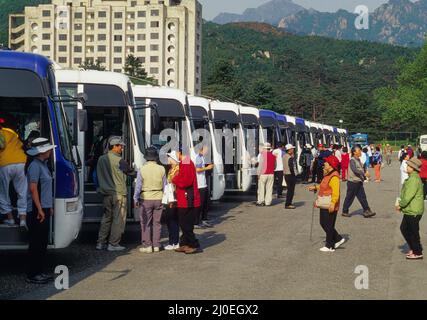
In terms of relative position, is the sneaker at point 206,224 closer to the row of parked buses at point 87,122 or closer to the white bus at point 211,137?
the row of parked buses at point 87,122

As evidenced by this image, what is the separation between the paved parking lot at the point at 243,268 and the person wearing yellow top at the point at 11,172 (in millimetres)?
886

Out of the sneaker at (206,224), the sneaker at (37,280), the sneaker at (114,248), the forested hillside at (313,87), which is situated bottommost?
the sneaker at (206,224)

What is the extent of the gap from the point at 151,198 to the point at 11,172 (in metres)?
2.73

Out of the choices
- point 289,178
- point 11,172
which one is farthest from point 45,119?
point 289,178

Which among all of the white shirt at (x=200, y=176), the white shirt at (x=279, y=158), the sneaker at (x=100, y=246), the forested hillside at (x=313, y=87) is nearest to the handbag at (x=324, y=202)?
the white shirt at (x=200, y=176)

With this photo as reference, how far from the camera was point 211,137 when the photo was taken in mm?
18578

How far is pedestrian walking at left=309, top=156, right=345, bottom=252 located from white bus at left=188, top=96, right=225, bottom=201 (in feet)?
20.6

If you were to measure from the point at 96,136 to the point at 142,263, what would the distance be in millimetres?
4238

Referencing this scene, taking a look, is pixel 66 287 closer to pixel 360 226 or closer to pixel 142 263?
pixel 142 263

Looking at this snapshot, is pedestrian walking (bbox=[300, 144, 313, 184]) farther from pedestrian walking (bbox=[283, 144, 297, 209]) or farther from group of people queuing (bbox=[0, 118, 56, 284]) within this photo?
group of people queuing (bbox=[0, 118, 56, 284])

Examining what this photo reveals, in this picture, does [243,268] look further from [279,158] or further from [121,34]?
[121,34]

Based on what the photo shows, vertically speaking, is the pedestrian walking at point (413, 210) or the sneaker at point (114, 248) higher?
the pedestrian walking at point (413, 210)

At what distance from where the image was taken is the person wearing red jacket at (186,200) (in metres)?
11.3

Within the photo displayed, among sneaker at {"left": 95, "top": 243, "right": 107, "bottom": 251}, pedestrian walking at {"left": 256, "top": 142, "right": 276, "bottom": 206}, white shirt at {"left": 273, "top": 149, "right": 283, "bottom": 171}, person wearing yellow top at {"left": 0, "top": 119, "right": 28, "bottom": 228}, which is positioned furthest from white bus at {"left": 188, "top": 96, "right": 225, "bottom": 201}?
person wearing yellow top at {"left": 0, "top": 119, "right": 28, "bottom": 228}
